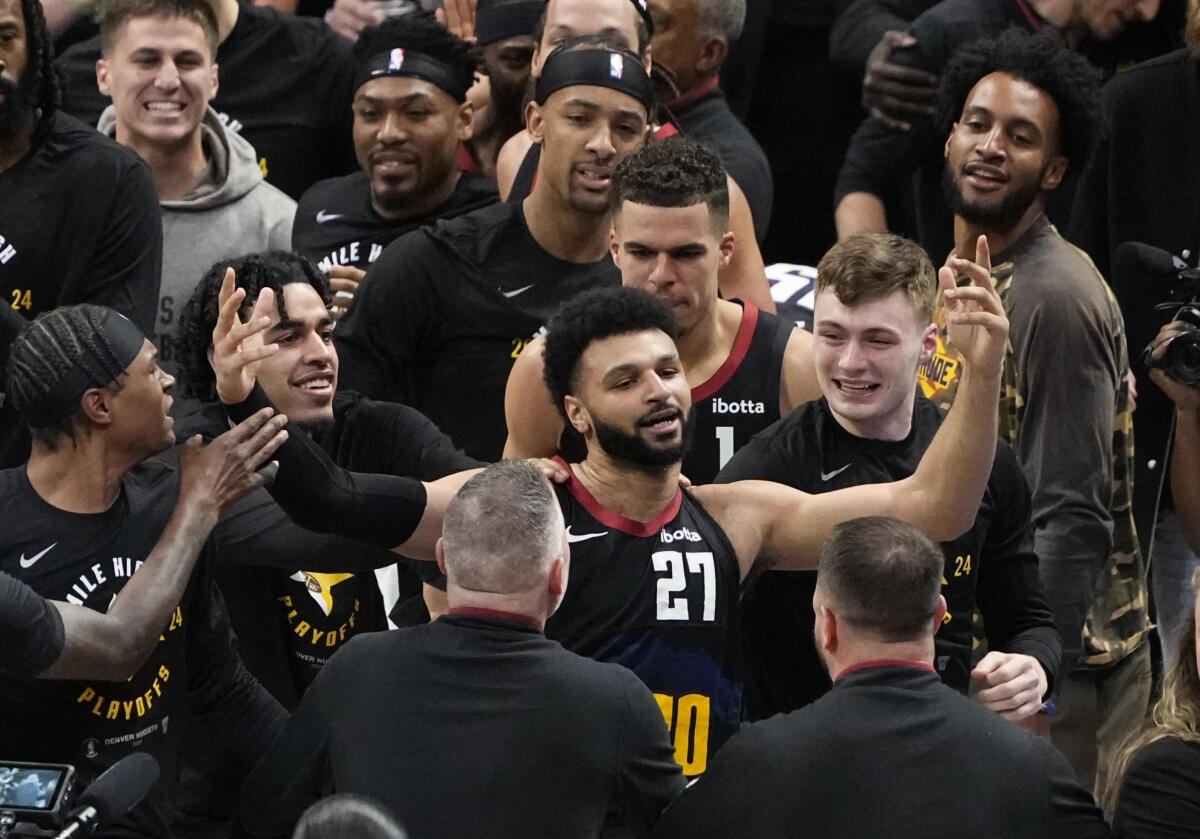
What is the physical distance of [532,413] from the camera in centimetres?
536

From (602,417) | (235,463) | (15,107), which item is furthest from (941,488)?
(15,107)

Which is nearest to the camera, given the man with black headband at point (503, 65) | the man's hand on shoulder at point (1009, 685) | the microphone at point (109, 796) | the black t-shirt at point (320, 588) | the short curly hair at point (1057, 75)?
the microphone at point (109, 796)

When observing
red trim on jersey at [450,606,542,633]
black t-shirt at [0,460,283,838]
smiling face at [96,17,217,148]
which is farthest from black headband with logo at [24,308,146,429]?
smiling face at [96,17,217,148]

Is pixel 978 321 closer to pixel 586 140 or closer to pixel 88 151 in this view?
pixel 586 140

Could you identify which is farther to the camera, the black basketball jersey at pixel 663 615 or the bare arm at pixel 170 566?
the black basketball jersey at pixel 663 615

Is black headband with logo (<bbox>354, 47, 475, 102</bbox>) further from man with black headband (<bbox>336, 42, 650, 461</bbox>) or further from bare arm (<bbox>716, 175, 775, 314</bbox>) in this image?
bare arm (<bbox>716, 175, 775, 314</bbox>)

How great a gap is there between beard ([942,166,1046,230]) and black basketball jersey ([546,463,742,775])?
61.9 inches

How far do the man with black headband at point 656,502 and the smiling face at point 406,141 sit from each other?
1566mm

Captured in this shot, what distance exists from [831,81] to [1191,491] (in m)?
2.16

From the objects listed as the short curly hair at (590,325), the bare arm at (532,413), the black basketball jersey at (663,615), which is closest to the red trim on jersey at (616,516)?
the black basketball jersey at (663,615)

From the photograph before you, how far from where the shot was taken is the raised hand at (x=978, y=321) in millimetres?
4551

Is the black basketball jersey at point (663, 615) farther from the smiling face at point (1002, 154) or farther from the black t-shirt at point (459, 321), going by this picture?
the smiling face at point (1002, 154)

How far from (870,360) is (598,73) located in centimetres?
143

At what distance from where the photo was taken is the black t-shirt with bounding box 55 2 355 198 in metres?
6.95
